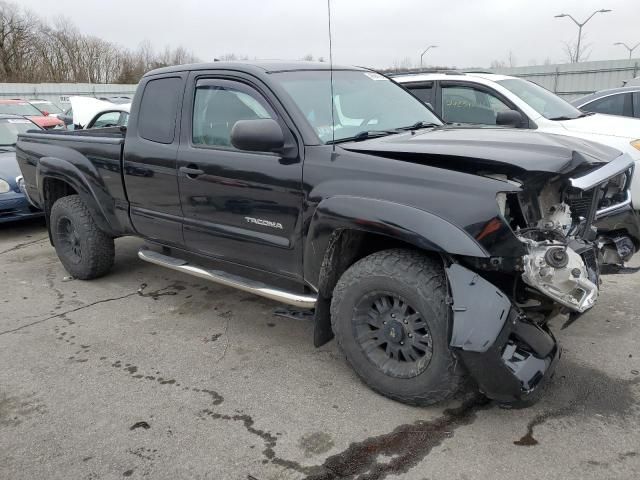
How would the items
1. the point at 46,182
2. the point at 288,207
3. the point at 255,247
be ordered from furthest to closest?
the point at 46,182, the point at 255,247, the point at 288,207

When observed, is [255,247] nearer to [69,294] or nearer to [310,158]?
[310,158]

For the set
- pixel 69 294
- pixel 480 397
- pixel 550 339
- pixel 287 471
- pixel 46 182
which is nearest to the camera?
pixel 287 471

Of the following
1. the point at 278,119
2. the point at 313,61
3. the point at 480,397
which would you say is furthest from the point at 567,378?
the point at 313,61

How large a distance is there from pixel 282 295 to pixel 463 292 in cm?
126

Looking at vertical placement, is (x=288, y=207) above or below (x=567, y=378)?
above

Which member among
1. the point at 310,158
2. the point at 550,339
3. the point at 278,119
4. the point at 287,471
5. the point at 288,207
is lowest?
the point at 287,471

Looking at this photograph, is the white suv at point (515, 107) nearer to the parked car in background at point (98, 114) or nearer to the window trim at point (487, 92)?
the window trim at point (487, 92)

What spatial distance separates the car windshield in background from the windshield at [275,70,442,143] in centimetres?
276

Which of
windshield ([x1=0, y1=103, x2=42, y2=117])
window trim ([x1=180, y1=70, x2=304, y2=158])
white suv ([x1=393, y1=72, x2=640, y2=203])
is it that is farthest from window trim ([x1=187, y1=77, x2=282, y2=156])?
windshield ([x1=0, y1=103, x2=42, y2=117])

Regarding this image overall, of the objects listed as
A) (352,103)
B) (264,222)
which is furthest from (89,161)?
(352,103)

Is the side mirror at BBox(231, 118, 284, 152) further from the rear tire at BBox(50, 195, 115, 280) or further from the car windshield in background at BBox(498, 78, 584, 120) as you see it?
the car windshield in background at BBox(498, 78, 584, 120)

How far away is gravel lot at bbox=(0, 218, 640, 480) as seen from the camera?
253 centimetres

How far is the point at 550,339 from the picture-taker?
9.05ft

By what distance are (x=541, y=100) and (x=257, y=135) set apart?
4.81 metres
